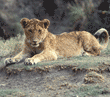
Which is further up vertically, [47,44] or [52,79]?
[47,44]

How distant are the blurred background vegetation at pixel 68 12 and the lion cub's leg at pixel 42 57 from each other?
606 cm

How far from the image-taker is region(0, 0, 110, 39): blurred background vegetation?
10633 millimetres

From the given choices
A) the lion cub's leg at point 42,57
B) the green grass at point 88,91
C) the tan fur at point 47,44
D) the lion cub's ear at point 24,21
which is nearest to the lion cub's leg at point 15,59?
the tan fur at point 47,44

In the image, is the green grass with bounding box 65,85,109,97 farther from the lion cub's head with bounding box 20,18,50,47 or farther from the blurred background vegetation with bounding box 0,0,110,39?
the blurred background vegetation with bounding box 0,0,110,39

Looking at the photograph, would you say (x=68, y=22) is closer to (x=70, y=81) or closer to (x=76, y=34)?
(x=76, y=34)

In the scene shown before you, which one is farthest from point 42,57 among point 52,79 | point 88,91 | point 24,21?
point 88,91

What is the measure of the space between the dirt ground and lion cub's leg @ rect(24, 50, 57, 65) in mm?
181

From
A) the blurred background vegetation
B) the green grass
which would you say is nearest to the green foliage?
the blurred background vegetation

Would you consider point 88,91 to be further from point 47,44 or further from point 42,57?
point 47,44

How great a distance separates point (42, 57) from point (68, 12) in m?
7.65

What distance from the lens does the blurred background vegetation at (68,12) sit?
10633 millimetres

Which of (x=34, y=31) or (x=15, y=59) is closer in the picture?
(x=34, y=31)

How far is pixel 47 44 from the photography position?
4.93 metres

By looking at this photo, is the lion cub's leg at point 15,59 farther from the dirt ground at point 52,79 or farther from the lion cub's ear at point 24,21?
the lion cub's ear at point 24,21
